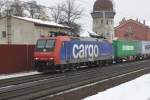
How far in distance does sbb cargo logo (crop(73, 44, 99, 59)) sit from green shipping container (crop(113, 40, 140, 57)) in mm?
9450

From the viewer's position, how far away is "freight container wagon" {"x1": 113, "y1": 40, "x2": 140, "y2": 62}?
49.6 metres

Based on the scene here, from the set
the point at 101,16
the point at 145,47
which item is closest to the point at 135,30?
the point at 101,16

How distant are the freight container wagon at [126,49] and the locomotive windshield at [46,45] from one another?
1792cm

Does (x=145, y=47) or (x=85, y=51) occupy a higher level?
(x=145, y=47)

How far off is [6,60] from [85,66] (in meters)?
9.57

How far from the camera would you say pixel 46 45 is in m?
32.3

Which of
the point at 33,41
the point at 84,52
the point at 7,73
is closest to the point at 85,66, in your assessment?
the point at 84,52

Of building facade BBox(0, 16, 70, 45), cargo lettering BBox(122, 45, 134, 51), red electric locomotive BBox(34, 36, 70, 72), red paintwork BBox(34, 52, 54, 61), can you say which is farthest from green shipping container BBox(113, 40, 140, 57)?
red paintwork BBox(34, 52, 54, 61)

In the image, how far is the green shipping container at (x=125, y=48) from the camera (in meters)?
49.5

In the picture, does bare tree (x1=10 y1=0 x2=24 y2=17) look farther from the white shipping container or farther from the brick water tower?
the white shipping container

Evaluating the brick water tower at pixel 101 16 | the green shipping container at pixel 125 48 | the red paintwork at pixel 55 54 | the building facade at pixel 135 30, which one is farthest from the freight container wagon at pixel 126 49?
the building facade at pixel 135 30

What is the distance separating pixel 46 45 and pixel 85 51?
581 centimetres

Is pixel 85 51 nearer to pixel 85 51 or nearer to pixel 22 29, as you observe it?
pixel 85 51

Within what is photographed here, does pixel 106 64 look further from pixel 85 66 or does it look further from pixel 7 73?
pixel 7 73
